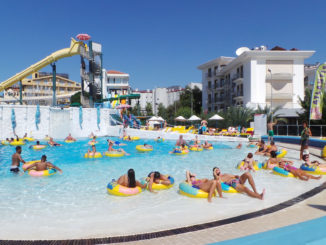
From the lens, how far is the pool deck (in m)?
3.63

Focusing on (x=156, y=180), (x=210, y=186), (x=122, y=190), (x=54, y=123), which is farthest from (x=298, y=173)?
(x=54, y=123)

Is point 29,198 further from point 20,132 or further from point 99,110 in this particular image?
point 99,110

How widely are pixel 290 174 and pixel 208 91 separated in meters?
37.1

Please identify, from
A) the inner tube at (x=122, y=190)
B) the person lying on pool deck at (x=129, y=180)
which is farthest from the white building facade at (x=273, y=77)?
the inner tube at (x=122, y=190)

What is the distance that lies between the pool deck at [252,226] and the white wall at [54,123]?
22.2 metres

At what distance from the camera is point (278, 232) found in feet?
9.82

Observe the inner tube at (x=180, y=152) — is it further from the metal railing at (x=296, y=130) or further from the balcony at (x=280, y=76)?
the balcony at (x=280, y=76)

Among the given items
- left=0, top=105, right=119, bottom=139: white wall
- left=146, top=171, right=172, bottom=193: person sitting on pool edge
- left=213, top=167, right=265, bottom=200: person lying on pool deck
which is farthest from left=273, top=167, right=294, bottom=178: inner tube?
left=0, top=105, right=119, bottom=139: white wall

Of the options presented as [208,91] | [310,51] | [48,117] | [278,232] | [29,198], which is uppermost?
[310,51]

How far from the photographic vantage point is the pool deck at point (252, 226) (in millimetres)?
3631

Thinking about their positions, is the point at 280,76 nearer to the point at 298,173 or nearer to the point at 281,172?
the point at 281,172

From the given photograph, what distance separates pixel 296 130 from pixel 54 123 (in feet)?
68.5

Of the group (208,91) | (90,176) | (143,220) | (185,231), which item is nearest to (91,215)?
(143,220)

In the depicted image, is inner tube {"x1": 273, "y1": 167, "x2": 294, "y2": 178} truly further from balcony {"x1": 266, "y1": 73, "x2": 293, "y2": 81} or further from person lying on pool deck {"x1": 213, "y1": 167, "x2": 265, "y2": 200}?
balcony {"x1": 266, "y1": 73, "x2": 293, "y2": 81}
